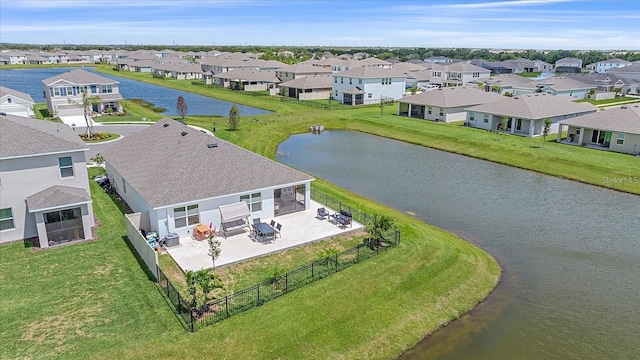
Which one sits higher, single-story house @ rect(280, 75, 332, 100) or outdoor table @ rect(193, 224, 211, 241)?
single-story house @ rect(280, 75, 332, 100)

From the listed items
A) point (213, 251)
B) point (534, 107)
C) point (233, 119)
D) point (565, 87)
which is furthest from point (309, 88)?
point (213, 251)

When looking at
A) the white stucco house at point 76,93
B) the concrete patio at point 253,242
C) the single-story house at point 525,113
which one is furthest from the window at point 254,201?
the white stucco house at point 76,93

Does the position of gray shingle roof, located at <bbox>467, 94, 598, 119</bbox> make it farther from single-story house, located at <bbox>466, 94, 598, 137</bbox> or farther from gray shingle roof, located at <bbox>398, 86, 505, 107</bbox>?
gray shingle roof, located at <bbox>398, 86, 505, 107</bbox>

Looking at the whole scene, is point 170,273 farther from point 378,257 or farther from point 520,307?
point 520,307

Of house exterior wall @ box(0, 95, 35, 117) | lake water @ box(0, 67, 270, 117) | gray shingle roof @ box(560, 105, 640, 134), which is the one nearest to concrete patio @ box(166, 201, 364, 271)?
gray shingle roof @ box(560, 105, 640, 134)

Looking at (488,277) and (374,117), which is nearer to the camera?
(488,277)

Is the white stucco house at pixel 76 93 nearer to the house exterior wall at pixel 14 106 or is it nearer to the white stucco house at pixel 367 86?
the house exterior wall at pixel 14 106

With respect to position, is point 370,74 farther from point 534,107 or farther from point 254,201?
point 254,201

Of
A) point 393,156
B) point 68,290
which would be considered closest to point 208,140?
Answer: point 68,290
